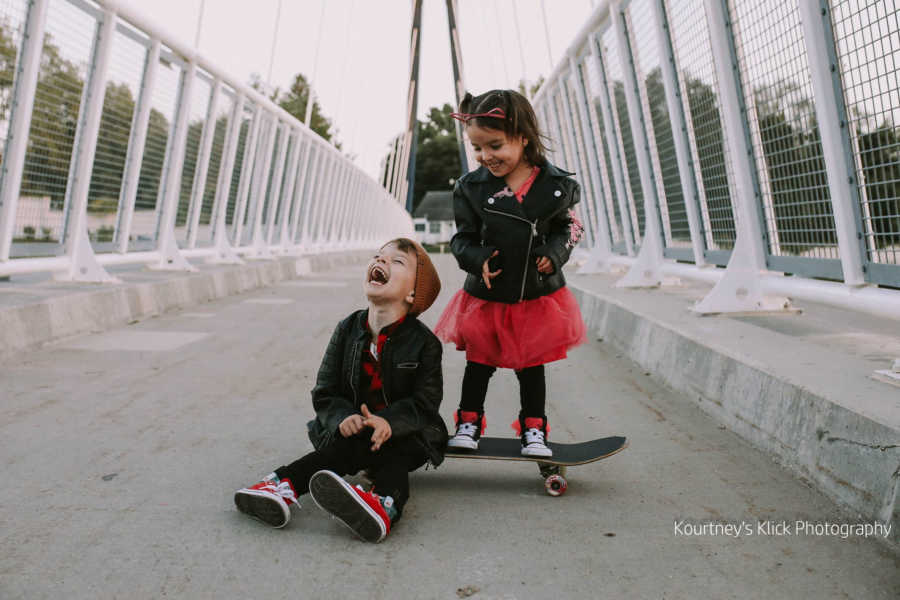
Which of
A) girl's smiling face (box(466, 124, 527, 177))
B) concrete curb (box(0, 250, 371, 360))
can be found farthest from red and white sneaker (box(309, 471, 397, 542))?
A: concrete curb (box(0, 250, 371, 360))

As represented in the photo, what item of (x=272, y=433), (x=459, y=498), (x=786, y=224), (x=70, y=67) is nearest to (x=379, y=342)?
(x=459, y=498)

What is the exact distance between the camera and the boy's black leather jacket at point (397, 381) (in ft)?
9.78

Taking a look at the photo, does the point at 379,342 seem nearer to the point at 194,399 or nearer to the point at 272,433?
the point at 272,433

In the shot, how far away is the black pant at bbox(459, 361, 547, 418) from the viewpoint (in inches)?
131

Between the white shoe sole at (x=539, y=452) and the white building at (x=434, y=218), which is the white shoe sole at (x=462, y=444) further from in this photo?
the white building at (x=434, y=218)

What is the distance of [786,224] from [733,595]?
13.1ft

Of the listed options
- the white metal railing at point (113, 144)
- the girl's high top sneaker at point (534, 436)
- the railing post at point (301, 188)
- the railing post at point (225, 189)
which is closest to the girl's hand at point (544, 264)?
the girl's high top sneaker at point (534, 436)

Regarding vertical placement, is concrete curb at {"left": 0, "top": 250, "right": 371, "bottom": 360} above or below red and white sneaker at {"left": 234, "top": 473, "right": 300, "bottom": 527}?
below

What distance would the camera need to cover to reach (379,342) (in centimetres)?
307

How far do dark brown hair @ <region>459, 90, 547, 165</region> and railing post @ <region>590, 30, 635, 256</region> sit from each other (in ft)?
24.4

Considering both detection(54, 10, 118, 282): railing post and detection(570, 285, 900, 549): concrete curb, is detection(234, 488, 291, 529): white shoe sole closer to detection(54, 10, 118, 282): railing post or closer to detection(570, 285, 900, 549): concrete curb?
detection(570, 285, 900, 549): concrete curb

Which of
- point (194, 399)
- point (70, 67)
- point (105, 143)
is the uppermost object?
point (70, 67)

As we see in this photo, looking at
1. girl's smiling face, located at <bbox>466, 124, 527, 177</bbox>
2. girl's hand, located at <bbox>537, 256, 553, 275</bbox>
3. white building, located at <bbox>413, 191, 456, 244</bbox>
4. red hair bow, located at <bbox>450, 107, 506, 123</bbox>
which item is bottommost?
white building, located at <bbox>413, 191, 456, 244</bbox>

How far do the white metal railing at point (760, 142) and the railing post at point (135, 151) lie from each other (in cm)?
482
